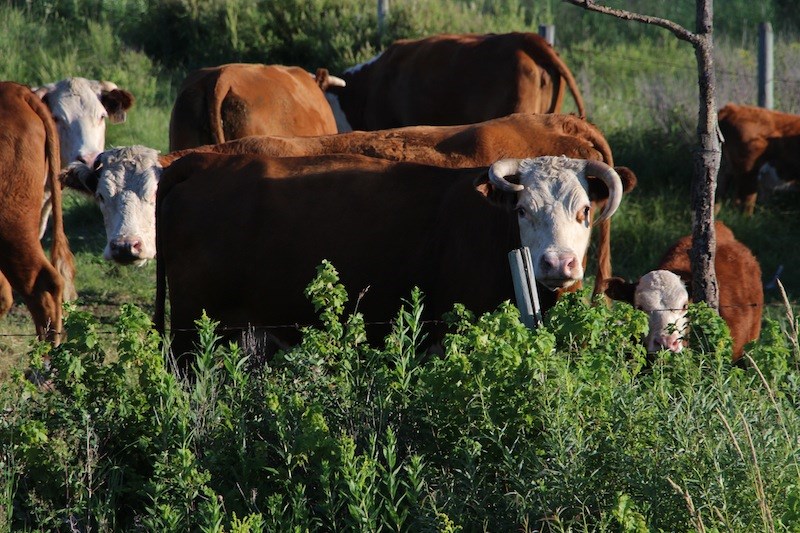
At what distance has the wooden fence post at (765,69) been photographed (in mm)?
13469

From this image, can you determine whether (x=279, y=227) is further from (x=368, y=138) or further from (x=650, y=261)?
(x=650, y=261)

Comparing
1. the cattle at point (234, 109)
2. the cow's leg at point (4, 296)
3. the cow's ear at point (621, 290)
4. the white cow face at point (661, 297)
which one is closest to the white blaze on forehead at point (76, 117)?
the cattle at point (234, 109)

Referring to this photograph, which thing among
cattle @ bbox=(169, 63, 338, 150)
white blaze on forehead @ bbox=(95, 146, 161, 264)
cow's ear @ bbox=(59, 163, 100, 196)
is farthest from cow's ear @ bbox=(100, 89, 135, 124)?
white blaze on forehead @ bbox=(95, 146, 161, 264)

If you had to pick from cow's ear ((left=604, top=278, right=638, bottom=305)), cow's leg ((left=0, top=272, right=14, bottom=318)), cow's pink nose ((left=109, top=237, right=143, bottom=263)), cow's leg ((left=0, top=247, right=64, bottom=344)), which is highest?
cow's pink nose ((left=109, top=237, right=143, bottom=263))

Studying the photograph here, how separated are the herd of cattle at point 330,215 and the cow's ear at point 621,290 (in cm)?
1

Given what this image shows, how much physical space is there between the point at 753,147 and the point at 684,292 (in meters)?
5.42

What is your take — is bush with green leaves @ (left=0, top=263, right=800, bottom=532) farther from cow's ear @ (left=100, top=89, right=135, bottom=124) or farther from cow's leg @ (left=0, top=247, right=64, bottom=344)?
cow's ear @ (left=100, top=89, right=135, bottom=124)

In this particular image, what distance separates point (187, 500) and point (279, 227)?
2319 mm

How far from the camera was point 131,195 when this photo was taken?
7273 millimetres

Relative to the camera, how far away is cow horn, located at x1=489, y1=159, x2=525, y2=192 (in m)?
5.69

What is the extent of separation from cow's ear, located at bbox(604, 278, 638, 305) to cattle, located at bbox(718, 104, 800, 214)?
4.90m

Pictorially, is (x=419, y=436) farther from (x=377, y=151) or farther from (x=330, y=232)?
(x=377, y=151)

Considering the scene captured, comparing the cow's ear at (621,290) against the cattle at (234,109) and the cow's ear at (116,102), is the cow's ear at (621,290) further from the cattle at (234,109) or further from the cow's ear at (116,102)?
the cow's ear at (116,102)

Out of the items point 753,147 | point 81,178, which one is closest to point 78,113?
point 81,178
